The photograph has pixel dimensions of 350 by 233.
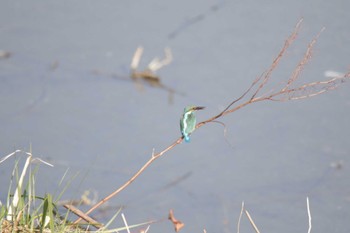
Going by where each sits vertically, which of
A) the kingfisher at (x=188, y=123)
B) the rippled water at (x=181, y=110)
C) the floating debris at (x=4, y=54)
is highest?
the kingfisher at (x=188, y=123)

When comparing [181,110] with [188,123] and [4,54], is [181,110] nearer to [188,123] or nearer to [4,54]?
[4,54]

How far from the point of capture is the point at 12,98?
9.73 feet

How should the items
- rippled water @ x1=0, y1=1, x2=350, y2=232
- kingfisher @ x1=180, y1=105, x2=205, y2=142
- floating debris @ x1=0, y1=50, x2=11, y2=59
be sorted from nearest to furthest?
kingfisher @ x1=180, y1=105, x2=205, y2=142
rippled water @ x1=0, y1=1, x2=350, y2=232
floating debris @ x1=0, y1=50, x2=11, y2=59

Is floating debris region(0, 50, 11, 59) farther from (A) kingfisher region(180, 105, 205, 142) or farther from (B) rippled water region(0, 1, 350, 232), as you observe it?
(A) kingfisher region(180, 105, 205, 142)

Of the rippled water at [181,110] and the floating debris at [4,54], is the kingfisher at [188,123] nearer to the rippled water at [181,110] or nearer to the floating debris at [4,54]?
the rippled water at [181,110]

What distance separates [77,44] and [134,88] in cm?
42

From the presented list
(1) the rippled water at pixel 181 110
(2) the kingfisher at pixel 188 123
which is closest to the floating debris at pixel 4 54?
(1) the rippled water at pixel 181 110

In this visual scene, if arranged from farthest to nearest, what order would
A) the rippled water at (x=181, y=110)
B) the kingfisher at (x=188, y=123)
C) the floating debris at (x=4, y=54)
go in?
the floating debris at (x=4, y=54) < the rippled water at (x=181, y=110) < the kingfisher at (x=188, y=123)

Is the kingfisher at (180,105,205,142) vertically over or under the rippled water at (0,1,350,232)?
over

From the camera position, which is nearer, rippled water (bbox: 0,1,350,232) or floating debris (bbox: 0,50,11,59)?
rippled water (bbox: 0,1,350,232)

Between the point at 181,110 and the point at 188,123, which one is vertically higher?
the point at 188,123

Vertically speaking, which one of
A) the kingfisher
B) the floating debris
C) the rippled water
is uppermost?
the kingfisher

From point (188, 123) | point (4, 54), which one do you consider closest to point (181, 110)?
point (4, 54)

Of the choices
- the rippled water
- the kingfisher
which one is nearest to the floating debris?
the rippled water
